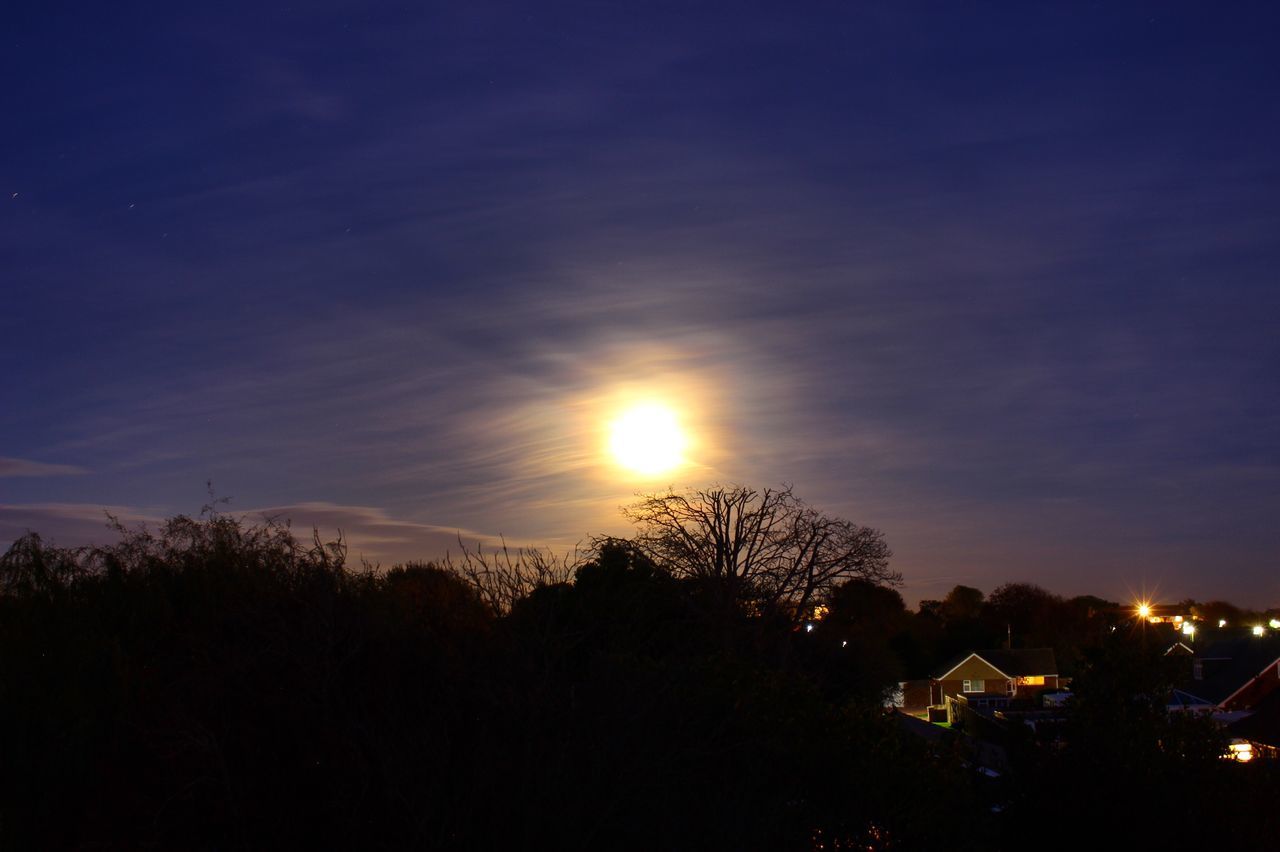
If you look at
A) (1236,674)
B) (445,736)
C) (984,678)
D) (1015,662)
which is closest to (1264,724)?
(1236,674)

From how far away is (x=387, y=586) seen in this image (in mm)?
14367

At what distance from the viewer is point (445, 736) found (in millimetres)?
10125

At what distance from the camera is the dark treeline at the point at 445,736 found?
9.92m

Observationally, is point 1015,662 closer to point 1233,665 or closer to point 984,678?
point 984,678

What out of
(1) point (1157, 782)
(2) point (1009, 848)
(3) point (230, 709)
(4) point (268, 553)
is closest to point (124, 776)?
(3) point (230, 709)

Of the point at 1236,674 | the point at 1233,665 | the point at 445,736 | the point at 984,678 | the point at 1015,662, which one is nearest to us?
the point at 445,736

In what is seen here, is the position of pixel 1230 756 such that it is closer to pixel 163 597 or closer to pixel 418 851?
pixel 418 851

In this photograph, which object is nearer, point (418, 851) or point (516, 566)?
point (418, 851)

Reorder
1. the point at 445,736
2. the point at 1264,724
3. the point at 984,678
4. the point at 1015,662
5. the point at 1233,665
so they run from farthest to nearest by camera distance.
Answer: the point at 1015,662 → the point at 984,678 → the point at 1233,665 → the point at 1264,724 → the point at 445,736

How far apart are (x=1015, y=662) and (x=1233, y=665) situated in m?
29.7

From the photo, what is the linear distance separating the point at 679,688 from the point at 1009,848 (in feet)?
20.1

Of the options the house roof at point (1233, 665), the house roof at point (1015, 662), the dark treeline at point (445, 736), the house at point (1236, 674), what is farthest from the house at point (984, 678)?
the dark treeline at point (445, 736)

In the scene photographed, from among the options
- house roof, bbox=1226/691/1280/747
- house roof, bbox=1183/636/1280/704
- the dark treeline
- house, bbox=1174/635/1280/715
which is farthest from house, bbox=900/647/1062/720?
the dark treeline

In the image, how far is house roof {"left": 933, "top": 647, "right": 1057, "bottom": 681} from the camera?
7906 centimetres
